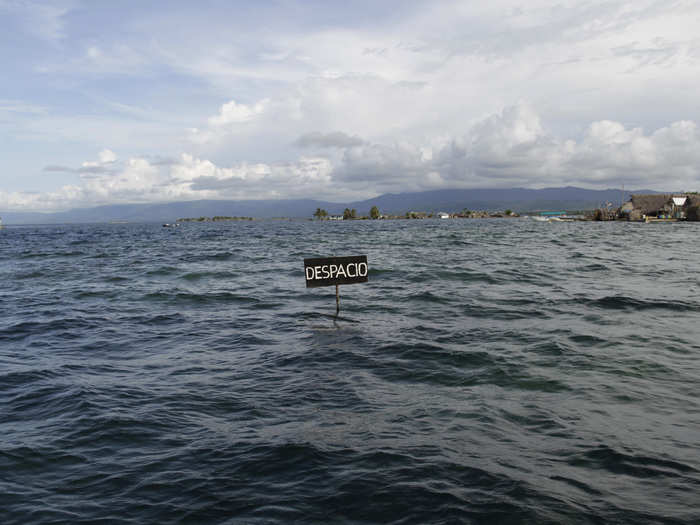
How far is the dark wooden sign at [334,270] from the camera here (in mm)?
12469

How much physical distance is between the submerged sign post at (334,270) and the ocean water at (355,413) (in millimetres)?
1251

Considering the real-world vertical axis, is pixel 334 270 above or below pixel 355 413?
above

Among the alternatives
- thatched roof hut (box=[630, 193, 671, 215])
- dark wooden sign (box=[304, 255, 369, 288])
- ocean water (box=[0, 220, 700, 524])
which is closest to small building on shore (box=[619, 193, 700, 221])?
thatched roof hut (box=[630, 193, 671, 215])

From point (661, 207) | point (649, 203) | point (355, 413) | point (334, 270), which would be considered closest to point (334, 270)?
point (334, 270)

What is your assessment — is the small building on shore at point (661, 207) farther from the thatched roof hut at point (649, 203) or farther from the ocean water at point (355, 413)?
the ocean water at point (355, 413)

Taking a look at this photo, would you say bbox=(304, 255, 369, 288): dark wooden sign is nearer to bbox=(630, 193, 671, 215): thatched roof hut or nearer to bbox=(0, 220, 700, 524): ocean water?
bbox=(0, 220, 700, 524): ocean water

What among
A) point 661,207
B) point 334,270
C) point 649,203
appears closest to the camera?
point 334,270

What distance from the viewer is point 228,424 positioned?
21.2 ft

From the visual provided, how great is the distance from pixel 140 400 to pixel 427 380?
4.90 m

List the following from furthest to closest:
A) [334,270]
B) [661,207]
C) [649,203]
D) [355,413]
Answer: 1. [649,203]
2. [661,207]
3. [334,270]
4. [355,413]

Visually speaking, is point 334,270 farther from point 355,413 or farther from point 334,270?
point 355,413

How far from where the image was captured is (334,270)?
12.8m

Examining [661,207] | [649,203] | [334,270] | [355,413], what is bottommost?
[355,413]

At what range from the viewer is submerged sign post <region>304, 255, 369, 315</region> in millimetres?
12469
